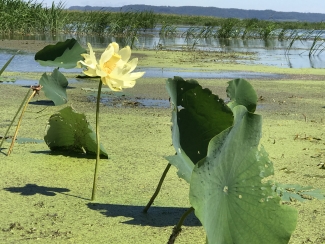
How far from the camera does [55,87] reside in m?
3.05

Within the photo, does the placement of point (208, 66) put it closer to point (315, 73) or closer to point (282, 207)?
point (315, 73)

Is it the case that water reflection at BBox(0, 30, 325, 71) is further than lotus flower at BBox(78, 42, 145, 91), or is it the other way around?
water reflection at BBox(0, 30, 325, 71)

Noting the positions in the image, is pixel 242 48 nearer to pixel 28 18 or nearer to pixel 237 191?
pixel 28 18

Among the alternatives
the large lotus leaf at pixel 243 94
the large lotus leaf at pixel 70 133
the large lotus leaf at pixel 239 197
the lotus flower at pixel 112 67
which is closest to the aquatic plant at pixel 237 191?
the large lotus leaf at pixel 239 197

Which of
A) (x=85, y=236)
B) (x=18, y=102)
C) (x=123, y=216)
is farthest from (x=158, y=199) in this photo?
(x=18, y=102)

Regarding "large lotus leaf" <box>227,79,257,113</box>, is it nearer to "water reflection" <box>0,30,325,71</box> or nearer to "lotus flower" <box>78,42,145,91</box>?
"lotus flower" <box>78,42,145,91</box>

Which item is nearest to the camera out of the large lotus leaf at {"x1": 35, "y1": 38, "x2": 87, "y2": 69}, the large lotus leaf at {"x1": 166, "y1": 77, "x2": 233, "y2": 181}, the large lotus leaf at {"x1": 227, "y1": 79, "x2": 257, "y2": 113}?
the large lotus leaf at {"x1": 166, "y1": 77, "x2": 233, "y2": 181}

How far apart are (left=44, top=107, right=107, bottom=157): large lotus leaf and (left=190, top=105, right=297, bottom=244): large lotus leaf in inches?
37.3

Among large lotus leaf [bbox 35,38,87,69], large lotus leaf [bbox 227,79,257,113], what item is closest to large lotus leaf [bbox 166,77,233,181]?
large lotus leaf [bbox 227,79,257,113]

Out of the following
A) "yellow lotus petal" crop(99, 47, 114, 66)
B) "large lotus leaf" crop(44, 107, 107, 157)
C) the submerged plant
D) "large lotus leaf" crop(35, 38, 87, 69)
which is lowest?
"large lotus leaf" crop(44, 107, 107, 157)

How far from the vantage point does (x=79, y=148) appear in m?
2.36

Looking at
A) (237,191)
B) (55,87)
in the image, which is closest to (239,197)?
(237,191)

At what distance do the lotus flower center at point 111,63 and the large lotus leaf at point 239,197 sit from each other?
0.44 metres

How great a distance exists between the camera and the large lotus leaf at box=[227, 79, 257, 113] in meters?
2.02
